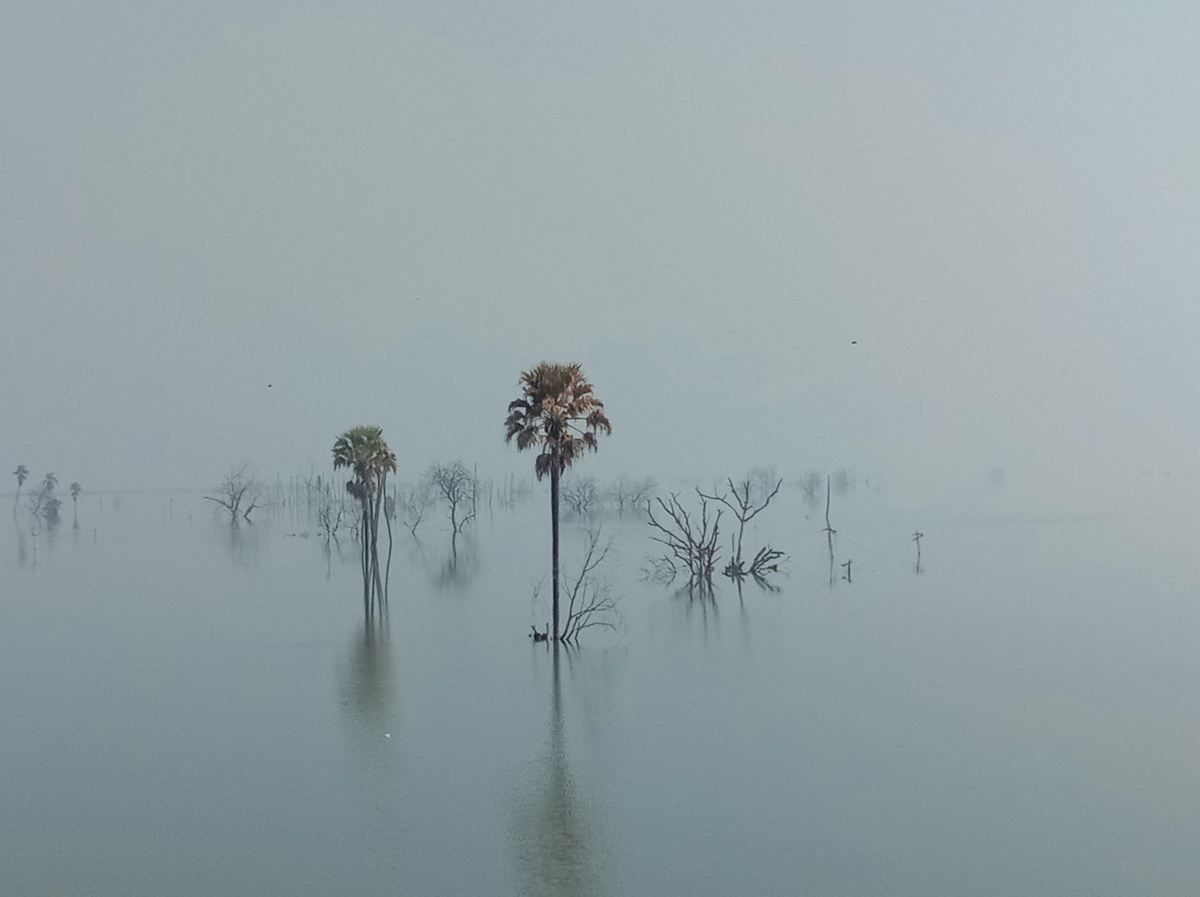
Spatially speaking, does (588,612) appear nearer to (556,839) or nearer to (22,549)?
(556,839)

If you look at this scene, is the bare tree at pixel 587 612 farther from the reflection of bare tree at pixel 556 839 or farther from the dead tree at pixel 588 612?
the reflection of bare tree at pixel 556 839

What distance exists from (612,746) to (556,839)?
7684 mm

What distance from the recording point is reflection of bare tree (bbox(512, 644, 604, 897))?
20500 millimetres

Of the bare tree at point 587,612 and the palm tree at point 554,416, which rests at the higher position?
the palm tree at point 554,416

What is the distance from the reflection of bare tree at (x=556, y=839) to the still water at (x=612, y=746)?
0.29 feet

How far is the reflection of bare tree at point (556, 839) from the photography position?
2050 cm

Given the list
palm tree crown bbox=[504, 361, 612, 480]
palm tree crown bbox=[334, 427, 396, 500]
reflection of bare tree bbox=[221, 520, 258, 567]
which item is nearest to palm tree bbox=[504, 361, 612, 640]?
→ palm tree crown bbox=[504, 361, 612, 480]

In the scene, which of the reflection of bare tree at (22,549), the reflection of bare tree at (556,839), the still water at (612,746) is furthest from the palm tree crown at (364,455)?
the reflection of bare tree at (22,549)

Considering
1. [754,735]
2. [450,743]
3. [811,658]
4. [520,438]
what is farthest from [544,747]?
[811,658]

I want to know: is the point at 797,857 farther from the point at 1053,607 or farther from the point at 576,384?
the point at 1053,607

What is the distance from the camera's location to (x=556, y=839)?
75.0ft

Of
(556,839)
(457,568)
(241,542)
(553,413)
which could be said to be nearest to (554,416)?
(553,413)

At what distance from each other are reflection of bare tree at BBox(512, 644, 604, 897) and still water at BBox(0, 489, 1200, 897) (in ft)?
0.29

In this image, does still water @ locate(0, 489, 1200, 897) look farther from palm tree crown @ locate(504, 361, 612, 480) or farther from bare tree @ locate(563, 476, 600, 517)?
bare tree @ locate(563, 476, 600, 517)
